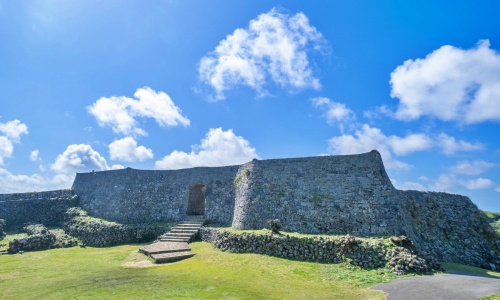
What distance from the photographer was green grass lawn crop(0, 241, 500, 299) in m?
9.91

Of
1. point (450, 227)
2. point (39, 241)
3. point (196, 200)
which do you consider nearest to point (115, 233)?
point (39, 241)

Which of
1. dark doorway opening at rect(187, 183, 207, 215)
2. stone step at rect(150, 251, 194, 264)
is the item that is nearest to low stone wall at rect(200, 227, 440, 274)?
stone step at rect(150, 251, 194, 264)

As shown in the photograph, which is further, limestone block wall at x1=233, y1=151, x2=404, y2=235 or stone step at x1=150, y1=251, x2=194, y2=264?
limestone block wall at x1=233, y1=151, x2=404, y2=235

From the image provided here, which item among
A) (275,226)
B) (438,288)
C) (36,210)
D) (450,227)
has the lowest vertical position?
(438,288)

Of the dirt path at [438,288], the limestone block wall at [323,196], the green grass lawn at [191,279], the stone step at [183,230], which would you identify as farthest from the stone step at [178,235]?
the dirt path at [438,288]

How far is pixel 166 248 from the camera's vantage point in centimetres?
1711

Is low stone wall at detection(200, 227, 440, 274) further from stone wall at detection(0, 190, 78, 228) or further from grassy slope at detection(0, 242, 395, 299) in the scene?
stone wall at detection(0, 190, 78, 228)

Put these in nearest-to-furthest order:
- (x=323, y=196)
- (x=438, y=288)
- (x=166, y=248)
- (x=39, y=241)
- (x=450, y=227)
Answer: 1. (x=438, y=288)
2. (x=166, y=248)
3. (x=323, y=196)
4. (x=450, y=227)
5. (x=39, y=241)

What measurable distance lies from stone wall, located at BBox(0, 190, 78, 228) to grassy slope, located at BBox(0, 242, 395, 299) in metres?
13.9

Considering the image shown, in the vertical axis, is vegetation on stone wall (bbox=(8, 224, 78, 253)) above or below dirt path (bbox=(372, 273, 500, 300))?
below

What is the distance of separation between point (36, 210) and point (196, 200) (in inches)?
683

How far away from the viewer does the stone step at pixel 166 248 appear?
16500mm

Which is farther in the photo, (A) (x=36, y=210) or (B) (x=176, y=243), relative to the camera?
(A) (x=36, y=210)

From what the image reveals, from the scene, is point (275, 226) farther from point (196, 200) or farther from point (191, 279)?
point (196, 200)
